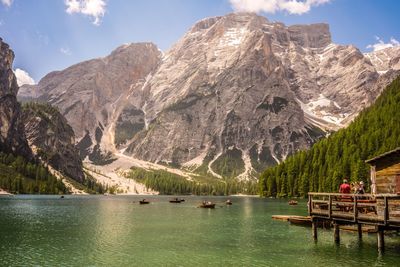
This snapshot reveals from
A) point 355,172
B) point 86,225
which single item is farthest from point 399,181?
point 355,172

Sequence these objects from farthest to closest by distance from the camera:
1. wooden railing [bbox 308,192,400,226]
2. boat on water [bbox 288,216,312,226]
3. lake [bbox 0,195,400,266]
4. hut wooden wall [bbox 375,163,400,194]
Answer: boat on water [bbox 288,216,312,226]
hut wooden wall [bbox 375,163,400,194]
lake [bbox 0,195,400,266]
wooden railing [bbox 308,192,400,226]

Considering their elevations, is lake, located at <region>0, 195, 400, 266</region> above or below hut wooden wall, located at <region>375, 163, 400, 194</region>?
below

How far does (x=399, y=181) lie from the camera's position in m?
51.3

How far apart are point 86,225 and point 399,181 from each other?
173 feet

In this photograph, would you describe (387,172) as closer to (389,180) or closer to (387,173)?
(387,173)

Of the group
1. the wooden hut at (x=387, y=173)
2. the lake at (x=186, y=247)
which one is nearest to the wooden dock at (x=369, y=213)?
the lake at (x=186, y=247)

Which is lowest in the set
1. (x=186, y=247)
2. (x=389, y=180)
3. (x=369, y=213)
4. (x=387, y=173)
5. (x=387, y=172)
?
(x=186, y=247)

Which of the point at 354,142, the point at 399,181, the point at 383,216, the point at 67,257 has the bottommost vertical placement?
the point at 67,257

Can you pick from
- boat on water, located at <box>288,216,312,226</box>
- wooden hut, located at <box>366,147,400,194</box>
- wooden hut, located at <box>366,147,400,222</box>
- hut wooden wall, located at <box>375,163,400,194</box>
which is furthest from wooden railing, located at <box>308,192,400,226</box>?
boat on water, located at <box>288,216,312,226</box>

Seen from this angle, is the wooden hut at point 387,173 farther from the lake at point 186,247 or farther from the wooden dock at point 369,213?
the lake at point 186,247

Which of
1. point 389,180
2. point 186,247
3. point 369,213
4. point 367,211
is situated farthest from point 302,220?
point 186,247

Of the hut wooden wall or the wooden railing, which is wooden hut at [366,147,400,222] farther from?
the wooden railing

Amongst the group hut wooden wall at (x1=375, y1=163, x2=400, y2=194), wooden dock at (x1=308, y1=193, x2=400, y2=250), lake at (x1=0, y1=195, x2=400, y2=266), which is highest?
hut wooden wall at (x1=375, y1=163, x2=400, y2=194)

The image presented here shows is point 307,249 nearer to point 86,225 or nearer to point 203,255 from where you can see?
point 203,255
